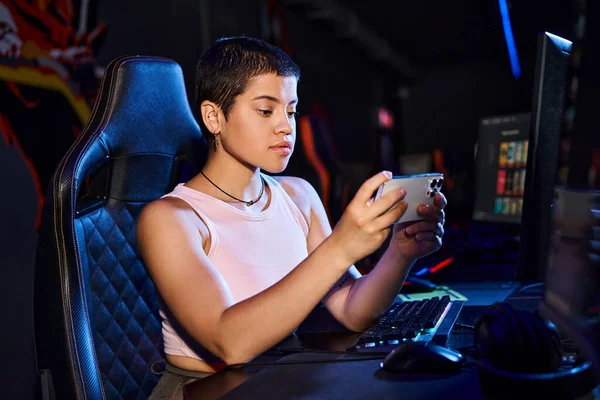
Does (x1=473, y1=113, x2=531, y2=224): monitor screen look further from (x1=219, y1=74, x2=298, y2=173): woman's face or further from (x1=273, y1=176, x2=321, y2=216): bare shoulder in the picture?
(x1=219, y1=74, x2=298, y2=173): woman's face

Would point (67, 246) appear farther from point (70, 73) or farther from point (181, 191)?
point (70, 73)

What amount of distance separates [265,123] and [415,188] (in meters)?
0.44

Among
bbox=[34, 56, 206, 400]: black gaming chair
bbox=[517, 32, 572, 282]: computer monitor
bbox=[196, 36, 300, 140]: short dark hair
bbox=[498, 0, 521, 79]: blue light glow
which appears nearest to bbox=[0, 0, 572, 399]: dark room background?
bbox=[498, 0, 521, 79]: blue light glow

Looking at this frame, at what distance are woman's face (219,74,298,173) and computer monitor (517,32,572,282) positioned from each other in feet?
1.59

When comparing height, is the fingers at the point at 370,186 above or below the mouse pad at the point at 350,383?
above

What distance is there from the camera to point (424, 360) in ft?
2.45

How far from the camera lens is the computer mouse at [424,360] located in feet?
Result: 2.45

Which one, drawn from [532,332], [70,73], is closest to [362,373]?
[532,332]

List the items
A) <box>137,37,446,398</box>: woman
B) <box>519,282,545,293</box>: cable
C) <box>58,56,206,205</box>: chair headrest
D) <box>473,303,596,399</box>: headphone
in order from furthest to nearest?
1. <box>519,282,545,293</box>: cable
2. <box>58,56,206,205</box>: chair headrest
3. <box>137,37,446,398</box>: woman
4. <box>473,303,596,399</box>: headphone

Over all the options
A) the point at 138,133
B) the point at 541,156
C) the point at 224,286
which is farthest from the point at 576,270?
the point at 138,133

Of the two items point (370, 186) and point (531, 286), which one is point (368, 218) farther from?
point (531, 286)

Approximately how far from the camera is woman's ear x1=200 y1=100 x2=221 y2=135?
1.28 meters

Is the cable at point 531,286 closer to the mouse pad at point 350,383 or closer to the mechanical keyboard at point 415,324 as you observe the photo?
the mechanical keyboard at point 415,324

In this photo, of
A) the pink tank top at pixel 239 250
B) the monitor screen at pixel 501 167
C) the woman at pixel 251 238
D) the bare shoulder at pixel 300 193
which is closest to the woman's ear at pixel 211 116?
the woman at pixel 251 238
